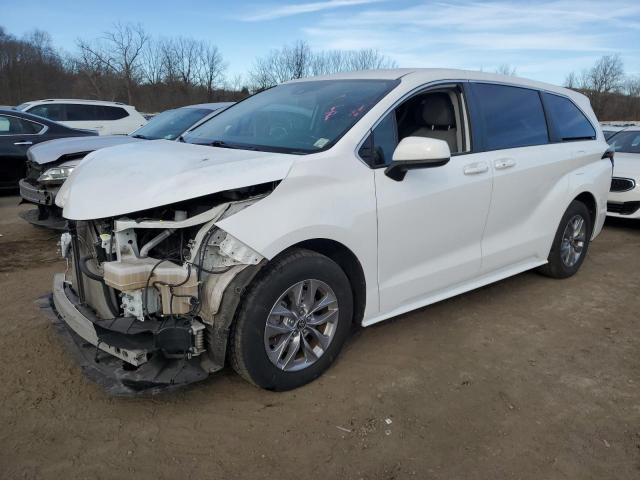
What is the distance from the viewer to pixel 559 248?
510cm

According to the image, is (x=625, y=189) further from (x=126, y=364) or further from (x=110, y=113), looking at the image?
(x=110, y=113)

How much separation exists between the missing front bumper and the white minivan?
1 centimetres

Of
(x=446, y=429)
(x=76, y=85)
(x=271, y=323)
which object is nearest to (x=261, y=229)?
(x=271, y=323)

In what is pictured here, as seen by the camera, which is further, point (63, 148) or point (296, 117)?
point (63, 148)

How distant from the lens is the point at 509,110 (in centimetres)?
439

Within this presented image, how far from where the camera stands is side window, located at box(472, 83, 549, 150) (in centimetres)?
412

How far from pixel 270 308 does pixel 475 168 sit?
6.36 feet

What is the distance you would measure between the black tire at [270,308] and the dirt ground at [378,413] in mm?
150

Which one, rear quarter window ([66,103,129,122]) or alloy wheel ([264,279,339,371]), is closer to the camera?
alloy wheel ([264,279,339,371])

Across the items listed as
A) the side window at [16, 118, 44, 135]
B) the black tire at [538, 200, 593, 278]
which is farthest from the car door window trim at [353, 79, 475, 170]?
the side window at [16, 118, 44, 135]

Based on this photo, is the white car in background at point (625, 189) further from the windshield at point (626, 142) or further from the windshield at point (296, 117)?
the windshield at point (296, 117)

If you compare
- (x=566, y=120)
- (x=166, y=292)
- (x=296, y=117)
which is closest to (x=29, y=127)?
(x=296, y=117)

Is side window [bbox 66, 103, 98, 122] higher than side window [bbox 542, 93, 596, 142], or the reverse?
side window [bbox 66, 103, 98, 122]

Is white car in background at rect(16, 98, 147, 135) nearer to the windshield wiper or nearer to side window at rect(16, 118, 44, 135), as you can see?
side window at rect(16, 118, 44, 135)
